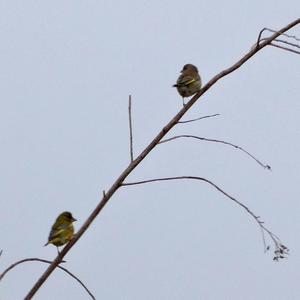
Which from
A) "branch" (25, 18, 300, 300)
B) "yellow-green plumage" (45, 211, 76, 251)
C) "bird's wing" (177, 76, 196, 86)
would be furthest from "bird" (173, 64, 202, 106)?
"branch" (25, 18, 300, 300)

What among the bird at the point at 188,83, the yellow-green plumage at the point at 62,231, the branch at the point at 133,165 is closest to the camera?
the branch at the point at 133,165

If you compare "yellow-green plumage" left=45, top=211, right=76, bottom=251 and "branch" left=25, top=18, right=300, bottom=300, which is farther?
"yellow-green plumage" left=45, top=211, right=76, bottom=251

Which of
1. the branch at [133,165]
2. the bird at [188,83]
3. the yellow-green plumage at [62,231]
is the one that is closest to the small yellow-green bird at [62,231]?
the yellow-green plumage at [62,231]

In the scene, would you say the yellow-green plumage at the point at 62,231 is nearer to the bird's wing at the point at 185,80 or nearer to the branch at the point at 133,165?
the branch at the point at 133,165

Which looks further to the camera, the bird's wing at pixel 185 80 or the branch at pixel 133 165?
the bird's wing at pixel 185 80

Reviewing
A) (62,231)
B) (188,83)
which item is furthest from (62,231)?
(188,83)

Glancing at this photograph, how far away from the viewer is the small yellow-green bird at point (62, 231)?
190 inches

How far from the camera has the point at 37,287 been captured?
7.57 feet

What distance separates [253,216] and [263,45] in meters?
0.63

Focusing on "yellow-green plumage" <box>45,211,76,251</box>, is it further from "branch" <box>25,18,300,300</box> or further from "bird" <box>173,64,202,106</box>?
"bird" <box>173,64,202,106</box>

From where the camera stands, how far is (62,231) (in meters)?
4.93

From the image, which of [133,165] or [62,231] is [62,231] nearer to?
[62,231]

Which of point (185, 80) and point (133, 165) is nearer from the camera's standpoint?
point (133, 165)

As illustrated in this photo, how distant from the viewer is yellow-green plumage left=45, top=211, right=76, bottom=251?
15.8 feet
